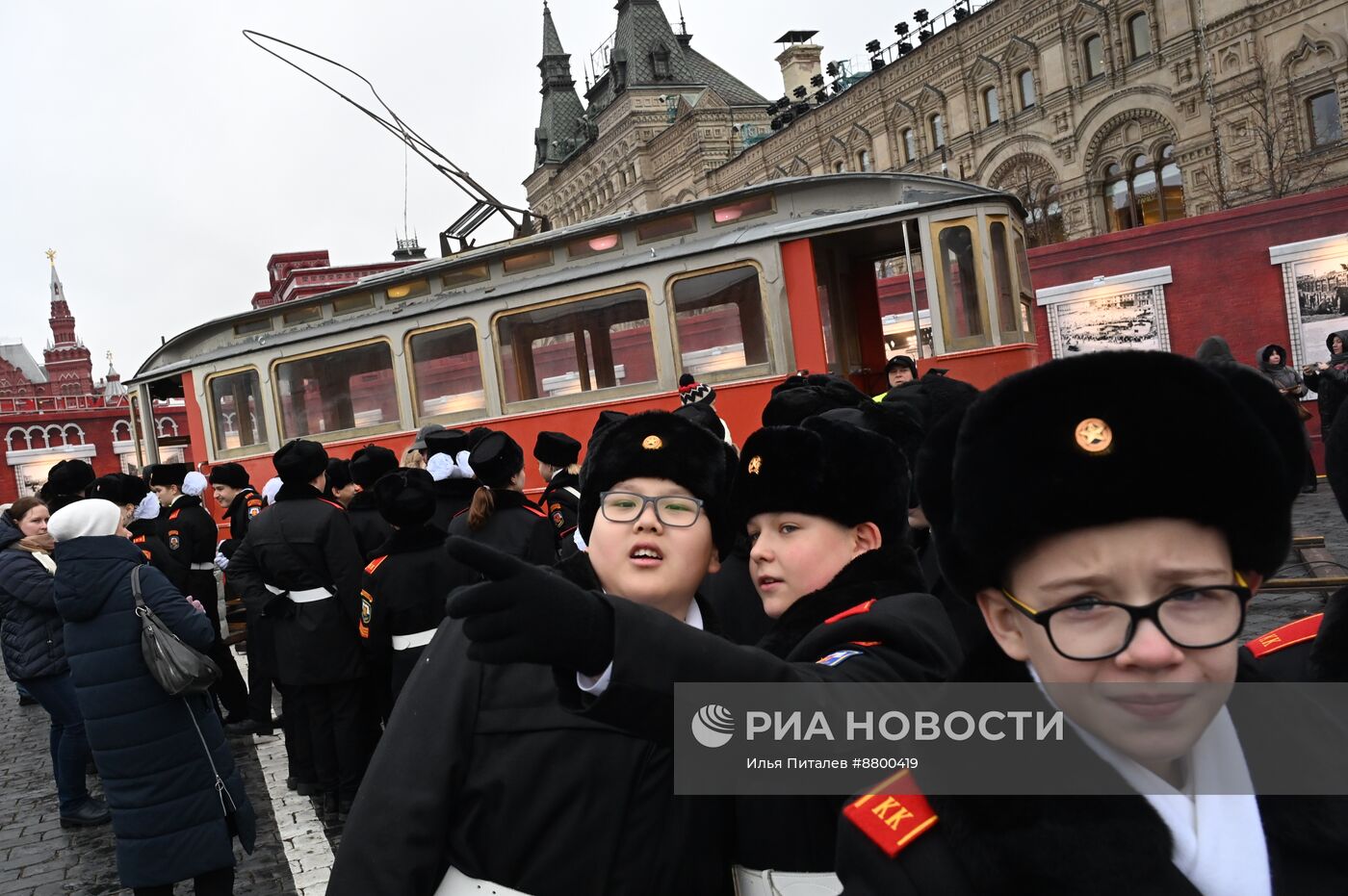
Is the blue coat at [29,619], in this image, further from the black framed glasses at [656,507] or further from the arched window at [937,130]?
the arched window at [937,130]

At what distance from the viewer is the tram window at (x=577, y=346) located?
10.9 m

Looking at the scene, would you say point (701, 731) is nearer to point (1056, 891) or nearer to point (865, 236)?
point (1056, 891)

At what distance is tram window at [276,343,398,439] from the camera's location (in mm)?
12320

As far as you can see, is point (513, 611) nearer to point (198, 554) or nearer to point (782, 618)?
point (782, 618)

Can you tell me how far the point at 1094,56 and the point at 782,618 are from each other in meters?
34.4

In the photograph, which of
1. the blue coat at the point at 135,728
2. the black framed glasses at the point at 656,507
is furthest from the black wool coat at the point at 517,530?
the black framed glasses at the point at 656,507

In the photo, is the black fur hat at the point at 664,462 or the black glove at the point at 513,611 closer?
the black glove at the point at 513,611

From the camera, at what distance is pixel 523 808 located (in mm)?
1972

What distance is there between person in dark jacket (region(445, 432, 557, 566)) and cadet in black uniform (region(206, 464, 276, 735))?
187cm

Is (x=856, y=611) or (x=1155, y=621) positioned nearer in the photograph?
(x=1155, y=621)

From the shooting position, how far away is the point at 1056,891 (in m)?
1.14

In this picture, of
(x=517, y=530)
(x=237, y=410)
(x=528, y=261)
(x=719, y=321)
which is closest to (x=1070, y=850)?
(x=517, y=530)

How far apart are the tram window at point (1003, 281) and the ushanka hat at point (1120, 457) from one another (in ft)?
31.1

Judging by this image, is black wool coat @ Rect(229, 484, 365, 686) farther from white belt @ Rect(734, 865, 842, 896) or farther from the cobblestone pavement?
white belt @ Rect(734, 865, 842, 896)
